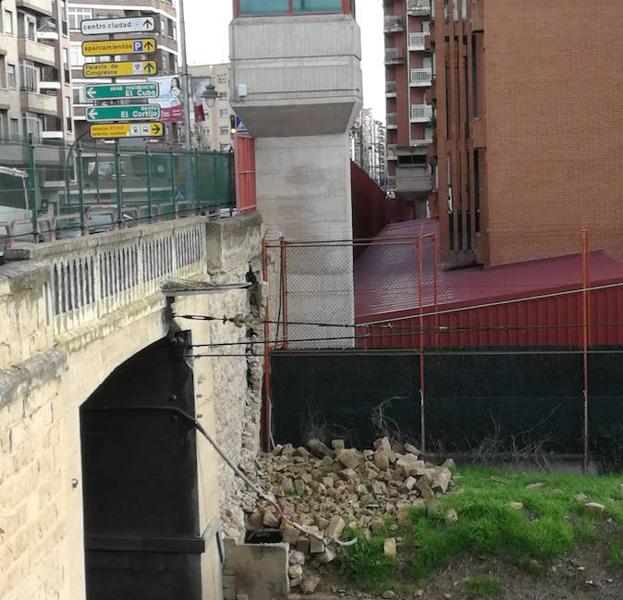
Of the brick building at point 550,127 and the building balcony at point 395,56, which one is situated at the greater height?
the building balcony at point 395,56

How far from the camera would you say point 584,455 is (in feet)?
64.4

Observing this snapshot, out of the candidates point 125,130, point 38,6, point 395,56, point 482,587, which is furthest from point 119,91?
point 395,56

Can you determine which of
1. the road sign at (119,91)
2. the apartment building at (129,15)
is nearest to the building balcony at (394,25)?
the apartment building at (129,15)

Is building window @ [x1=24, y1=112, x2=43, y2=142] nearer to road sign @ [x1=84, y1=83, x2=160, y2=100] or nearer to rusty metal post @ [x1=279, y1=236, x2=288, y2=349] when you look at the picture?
road sign @ [x1=84, y1=83, x2=160, y2=100]

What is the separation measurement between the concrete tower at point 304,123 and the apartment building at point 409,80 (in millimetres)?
50108

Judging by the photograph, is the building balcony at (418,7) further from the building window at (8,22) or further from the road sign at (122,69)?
the road sign at (122,69)

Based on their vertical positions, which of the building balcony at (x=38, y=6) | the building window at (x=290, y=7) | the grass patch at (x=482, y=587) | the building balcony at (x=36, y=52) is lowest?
the grass patch at (x=482, y=587)

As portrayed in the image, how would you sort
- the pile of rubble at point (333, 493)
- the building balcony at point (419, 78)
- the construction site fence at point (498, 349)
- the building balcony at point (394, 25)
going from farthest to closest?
the building balcony at point (394, 25) → the building balcony at point (419, 78) → the construction site fence at point (498, 349) → the pile of rubble at point (333, 493)

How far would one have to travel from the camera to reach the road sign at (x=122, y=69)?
2330 cm

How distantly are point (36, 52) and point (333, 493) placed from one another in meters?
42.6

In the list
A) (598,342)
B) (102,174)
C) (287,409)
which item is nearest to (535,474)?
(598,342)

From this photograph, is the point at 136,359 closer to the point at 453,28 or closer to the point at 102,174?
the point at 102,174

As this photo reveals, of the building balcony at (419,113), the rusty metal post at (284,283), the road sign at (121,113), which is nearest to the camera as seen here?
the rusty metal post at (284,283)

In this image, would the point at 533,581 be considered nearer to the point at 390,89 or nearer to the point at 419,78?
the point at 419,78
